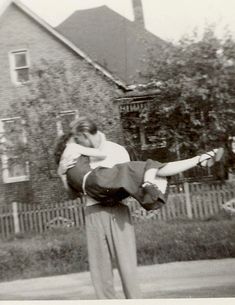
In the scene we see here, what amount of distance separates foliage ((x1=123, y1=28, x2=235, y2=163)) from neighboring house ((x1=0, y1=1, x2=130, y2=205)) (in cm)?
63

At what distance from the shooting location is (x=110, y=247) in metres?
1.56

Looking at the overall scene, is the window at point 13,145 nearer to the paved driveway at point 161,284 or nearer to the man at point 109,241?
the paved driveway at point 161,284

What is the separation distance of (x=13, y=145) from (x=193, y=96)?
216cm

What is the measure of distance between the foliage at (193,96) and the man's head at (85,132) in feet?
3.86

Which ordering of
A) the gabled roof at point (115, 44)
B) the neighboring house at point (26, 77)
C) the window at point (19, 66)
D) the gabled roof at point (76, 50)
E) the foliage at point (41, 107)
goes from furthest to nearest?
the window at point (19, 66) → the gabled roof at point (76, 50) → the neighboring house at point (26, 77) → the foliage at point (41, 107) → the gabled roof at point (115, 44)

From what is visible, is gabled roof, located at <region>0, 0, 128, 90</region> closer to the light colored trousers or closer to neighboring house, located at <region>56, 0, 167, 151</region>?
neighboring house, located at <region>56, 0, 167, 151</region>

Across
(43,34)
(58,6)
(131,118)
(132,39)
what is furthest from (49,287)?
(43,34)

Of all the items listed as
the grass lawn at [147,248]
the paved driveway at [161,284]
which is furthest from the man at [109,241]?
the grass lawn at [147,248]

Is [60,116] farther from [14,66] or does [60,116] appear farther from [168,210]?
[168,210]

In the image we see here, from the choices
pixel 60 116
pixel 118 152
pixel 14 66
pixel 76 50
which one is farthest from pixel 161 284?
pixel 14 66

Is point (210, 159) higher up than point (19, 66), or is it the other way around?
point (19, 66)

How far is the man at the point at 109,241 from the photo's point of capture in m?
1.55

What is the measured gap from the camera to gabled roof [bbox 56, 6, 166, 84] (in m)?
4.62

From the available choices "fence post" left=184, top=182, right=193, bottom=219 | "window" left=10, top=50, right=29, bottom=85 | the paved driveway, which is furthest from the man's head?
"window" left=10, top=50, right=29, bottom=85
